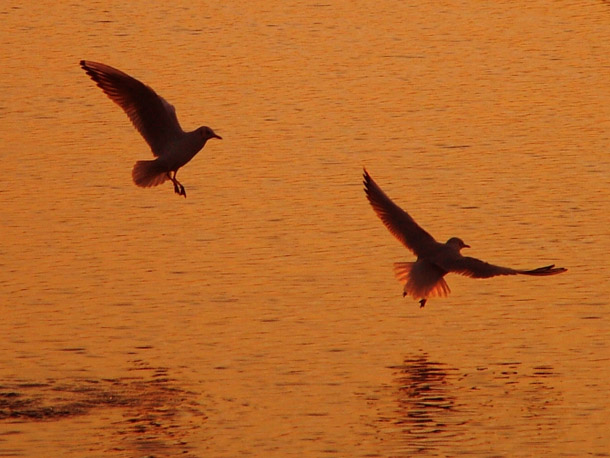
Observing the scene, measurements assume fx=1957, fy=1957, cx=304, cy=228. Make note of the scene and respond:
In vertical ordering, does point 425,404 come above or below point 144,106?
below

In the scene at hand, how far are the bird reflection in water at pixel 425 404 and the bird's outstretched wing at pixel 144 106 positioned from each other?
2.69 m

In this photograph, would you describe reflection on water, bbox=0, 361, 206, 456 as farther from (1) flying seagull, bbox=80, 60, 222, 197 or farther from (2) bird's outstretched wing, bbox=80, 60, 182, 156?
(2) bird's outstretched wing, bbox=80, 60, 182, 156

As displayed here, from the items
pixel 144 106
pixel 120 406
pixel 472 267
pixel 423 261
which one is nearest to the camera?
pixel 120 406

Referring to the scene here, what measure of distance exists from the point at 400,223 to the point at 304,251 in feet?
10.8

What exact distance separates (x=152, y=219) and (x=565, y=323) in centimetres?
532

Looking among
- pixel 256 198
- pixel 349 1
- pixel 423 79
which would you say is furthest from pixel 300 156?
pixel 349 1

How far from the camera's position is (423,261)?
52.0 ft

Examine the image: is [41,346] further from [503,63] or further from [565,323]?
[503,63]

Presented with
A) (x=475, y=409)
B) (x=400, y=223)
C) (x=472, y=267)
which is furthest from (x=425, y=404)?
(x=400, y=223)

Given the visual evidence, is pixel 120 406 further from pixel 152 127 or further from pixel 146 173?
pixel 152 127

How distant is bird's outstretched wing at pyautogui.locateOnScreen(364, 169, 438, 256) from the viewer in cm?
1599

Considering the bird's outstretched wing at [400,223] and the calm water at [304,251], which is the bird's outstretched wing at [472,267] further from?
the calm water at [304,251]

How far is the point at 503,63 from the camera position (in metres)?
30.0

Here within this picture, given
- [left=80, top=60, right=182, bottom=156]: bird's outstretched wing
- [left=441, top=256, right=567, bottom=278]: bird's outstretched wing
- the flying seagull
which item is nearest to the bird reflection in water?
[left=441, top=256, right=567, bottom=278]: bird's outstretched wing
